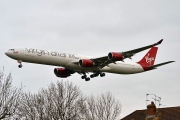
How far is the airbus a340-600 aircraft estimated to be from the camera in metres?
65.7

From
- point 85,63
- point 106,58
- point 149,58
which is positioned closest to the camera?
point 85,63

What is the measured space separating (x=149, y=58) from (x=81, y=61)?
68.9ft

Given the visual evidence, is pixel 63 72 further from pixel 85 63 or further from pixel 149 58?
pixel 149 58

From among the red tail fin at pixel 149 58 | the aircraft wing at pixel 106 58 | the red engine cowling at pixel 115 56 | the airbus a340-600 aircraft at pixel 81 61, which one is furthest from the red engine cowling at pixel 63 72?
the red tail fin at pixel 149 58

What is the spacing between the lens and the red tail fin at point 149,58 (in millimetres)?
83106

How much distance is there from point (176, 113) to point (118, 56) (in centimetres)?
3755

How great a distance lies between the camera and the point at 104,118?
3524 inches

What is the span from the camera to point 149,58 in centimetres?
8581

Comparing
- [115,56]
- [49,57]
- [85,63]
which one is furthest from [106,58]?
[49,57]

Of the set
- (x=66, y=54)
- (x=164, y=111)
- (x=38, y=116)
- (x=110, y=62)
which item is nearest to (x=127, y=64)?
(x=110, y=62)

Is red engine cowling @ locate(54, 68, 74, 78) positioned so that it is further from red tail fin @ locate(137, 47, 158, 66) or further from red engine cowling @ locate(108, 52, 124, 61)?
red tail fin @ locate(137, 47, 158, 66)

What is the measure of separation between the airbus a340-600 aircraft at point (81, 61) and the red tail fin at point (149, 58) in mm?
2975

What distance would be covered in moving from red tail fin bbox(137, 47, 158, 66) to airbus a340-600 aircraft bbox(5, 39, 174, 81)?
2975 mm

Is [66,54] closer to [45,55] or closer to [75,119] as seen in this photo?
[45,55]
